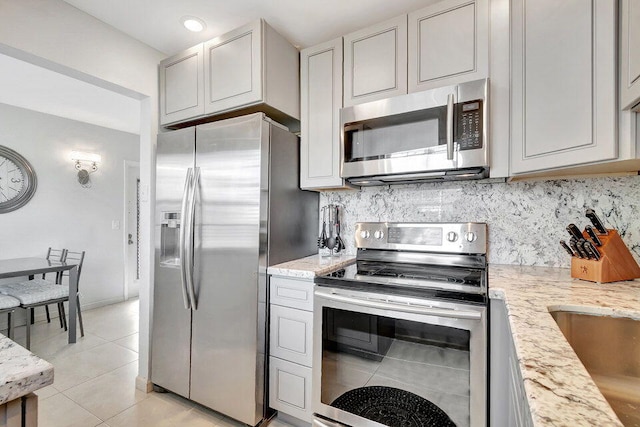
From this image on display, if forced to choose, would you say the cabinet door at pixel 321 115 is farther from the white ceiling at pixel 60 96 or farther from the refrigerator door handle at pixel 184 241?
the white ceiling at pixel 60 96

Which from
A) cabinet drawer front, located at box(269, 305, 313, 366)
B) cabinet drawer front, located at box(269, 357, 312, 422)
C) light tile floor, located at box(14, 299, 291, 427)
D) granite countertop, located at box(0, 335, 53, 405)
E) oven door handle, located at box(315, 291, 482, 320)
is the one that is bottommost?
light tile floor, located at box(14, 299, 291, 427)

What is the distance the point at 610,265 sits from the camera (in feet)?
4.25

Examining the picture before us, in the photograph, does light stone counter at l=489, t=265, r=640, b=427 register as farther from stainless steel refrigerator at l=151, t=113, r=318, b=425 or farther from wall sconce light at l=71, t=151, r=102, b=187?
wall sconce light at l=71, t=151, r=102, b=187

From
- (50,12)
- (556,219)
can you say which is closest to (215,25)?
(50,12)

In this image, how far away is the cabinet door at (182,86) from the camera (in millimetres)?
2084

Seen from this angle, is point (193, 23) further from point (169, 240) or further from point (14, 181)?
point (14, 181)

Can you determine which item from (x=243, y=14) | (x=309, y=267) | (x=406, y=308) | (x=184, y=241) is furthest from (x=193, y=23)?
(x=406, y=308)

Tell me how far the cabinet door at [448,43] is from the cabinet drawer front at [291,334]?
1.43 metres

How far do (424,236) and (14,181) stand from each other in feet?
14.2

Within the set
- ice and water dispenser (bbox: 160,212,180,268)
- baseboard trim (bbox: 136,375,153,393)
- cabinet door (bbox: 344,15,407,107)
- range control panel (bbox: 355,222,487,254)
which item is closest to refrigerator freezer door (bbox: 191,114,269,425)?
ice and water dispenser (bbox: 160,212,180,268)

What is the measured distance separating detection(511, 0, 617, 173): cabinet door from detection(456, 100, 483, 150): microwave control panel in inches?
5.9

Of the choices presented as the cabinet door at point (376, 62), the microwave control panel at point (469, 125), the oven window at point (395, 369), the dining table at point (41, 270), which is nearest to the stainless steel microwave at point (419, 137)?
the microwave control panel at point (469, 125)

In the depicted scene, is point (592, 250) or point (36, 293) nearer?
point (592, 250)

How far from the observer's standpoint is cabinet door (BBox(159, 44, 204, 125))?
2084mm
